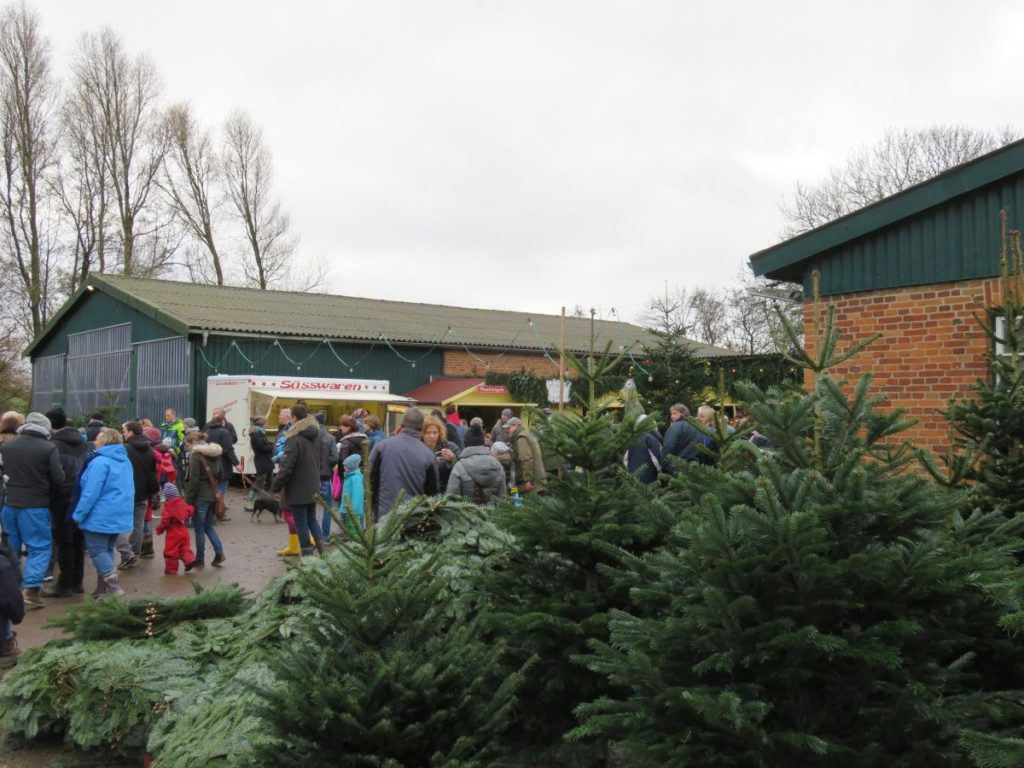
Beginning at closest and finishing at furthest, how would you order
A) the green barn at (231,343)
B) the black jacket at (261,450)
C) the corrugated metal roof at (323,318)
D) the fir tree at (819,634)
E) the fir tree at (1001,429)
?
the fir tree at (819,634), the fir tree at (1001,429), the black jacket at (261,450), the green barn at (231,343), the corrugated metal roof at (323,318)

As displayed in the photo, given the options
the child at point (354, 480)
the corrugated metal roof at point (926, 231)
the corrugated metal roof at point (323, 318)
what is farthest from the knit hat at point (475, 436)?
the corrugated metal roof at point (323, 318)

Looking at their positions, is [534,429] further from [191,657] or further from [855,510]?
[191,657]

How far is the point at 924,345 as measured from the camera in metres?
9.16

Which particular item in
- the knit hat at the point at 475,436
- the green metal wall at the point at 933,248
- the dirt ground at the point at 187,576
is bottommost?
the dirt ground at the point at 187,576

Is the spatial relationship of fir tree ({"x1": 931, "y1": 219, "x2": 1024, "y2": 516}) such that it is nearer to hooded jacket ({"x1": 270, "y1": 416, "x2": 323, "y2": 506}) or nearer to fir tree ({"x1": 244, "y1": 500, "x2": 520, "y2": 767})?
fir tree ({"x1": 244, "y1": 500, "x2": 520, "y2": 767})

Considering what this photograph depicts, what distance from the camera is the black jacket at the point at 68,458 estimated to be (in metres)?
9.34

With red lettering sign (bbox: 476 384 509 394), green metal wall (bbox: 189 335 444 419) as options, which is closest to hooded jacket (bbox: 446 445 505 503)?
green metal wall (bbox: 189 335 444 419)

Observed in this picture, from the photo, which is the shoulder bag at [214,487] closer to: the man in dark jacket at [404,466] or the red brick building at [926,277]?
the man in dark jacket at [404,466]

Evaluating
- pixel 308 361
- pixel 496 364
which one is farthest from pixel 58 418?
pixel 496 364

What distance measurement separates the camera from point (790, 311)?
12258mm

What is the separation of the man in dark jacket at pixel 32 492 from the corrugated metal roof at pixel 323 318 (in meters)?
14.8

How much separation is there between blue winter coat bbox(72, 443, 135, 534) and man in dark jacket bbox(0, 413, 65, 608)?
0.30 meters

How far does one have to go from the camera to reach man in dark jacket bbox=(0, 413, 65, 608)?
341 inches

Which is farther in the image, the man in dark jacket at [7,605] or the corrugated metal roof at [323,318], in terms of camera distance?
the corrugated metal roof at [323,318]
